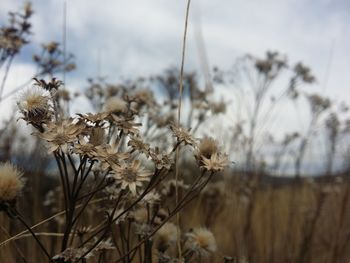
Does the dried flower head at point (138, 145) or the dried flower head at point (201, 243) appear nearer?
the dried flower head at point (138, 145)

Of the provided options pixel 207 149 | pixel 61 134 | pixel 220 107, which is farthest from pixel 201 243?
pixel 220 107

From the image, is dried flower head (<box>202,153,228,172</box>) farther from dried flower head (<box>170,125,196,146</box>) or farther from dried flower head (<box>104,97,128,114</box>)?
dried flower head (<box>104,97,128,114</box>)

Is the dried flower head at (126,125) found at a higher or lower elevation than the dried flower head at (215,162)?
higher

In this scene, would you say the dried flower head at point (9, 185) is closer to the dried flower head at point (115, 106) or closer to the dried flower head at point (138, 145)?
the dried flower head at point (138, 145)

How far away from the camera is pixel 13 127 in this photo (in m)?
3.62

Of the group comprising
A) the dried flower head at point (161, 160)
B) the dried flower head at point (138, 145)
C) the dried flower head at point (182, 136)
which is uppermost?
the dried flower head at point (182, 136)

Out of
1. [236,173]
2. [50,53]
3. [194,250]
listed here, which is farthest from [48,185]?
[194,250]

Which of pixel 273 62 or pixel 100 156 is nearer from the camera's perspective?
pixel 100 156

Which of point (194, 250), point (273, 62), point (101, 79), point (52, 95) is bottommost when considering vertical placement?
point (194, 250)

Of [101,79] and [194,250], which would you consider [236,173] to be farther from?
[194,250]

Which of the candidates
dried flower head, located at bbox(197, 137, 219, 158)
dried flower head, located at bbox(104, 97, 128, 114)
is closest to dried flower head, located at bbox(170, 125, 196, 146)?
dried flower head, located at bbox(197, 137, 219, 158)

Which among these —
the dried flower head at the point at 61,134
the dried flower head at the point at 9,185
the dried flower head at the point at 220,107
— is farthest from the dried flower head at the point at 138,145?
the dried flower head at the point at 220,107

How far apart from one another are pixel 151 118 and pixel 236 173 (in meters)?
1.63

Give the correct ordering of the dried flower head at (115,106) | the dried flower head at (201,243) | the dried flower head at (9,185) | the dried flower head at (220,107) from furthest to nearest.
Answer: the dried flower head at (220,107) < the dried flower head at (201,243) < the dried flower head at (115,106) < the dried flower head at (9,185)
